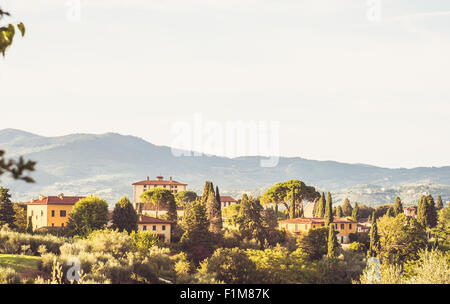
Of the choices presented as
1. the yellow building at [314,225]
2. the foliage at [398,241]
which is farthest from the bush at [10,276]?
Result: the yellow building at [314,225]

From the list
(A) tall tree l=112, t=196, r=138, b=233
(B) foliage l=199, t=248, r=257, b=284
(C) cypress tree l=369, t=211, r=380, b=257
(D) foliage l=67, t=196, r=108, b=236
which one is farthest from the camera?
(C) cypress tree l=369, t=211, r=380, b=257

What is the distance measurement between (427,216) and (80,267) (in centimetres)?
9221

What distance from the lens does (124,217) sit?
80500 mm

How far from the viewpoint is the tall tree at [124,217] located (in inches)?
3159

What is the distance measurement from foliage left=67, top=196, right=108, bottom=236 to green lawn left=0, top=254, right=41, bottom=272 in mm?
31598

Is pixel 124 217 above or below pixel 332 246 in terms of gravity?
above

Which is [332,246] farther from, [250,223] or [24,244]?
[24,244]

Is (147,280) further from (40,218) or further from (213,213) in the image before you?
(40,218)

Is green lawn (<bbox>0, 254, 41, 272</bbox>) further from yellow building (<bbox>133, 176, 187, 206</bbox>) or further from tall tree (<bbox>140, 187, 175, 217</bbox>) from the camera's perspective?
yellow building (<bbox>133, 176, 187, 206</bbox>)

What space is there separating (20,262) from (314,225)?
66.2 meters

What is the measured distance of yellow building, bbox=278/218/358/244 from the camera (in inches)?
4035

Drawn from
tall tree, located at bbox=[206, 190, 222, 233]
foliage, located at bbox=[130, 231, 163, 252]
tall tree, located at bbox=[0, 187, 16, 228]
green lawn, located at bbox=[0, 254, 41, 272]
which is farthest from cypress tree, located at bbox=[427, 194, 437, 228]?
green lawn, located at bbox=[0, 254, 41, 272]

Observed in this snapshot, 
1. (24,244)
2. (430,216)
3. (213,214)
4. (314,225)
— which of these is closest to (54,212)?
(213,214)

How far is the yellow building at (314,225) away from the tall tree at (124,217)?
1272 inches
